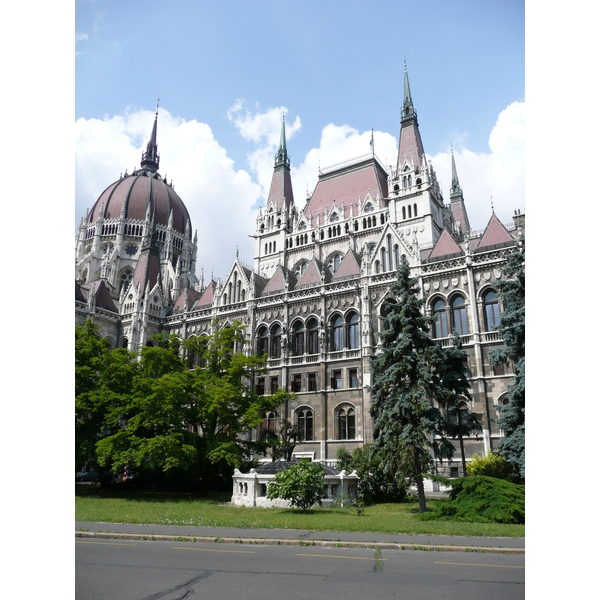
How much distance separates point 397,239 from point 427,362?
50.7 feet

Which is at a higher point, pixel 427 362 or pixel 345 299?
pixel 345 299

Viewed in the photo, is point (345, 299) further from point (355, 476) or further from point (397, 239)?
point (355, 476)

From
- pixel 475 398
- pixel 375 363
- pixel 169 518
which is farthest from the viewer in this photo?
pixel 475 398

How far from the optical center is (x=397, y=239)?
115ft

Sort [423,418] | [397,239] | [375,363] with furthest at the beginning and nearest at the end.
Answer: [397,239], [375,363], [423,418]

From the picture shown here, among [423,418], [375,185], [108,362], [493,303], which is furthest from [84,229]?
[423,418]

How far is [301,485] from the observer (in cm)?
1691

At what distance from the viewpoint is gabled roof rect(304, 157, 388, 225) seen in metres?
49.8

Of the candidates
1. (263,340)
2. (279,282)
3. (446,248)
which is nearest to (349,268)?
(279,282)

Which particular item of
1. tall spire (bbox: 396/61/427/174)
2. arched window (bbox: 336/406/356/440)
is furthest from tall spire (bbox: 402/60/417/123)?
arched window (bbox: 336/406/356/440)

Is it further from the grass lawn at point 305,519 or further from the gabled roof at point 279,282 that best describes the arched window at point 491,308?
the gabled roof at point 279,282

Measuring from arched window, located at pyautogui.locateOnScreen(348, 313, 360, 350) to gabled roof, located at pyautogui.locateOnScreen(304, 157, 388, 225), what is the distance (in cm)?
1647

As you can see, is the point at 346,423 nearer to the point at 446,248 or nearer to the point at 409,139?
the point at 446,248

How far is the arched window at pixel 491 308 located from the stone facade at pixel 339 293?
64mm
